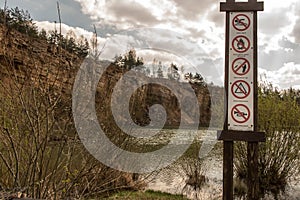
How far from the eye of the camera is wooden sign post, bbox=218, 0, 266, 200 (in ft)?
8.51

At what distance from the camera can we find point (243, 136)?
2.57 metres

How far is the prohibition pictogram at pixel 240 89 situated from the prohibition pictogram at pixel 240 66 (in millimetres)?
79

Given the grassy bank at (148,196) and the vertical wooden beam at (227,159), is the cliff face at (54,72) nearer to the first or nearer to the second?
the vertical wooden beam at (227,159)

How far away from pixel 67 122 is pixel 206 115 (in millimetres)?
3332

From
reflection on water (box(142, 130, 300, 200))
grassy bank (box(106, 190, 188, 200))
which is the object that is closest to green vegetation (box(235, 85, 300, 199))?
reflection on water (box(142, 130, 300, 200))

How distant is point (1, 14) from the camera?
3.02 m

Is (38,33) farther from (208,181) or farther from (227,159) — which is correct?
(208,181)

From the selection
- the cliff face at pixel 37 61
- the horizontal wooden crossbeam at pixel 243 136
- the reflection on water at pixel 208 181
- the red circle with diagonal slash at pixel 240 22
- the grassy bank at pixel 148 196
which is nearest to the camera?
the horizontal wooden crossbeam at pixel 243 136

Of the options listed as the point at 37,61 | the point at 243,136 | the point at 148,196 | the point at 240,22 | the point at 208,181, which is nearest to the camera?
the point at 243,136

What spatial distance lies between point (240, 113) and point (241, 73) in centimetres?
33

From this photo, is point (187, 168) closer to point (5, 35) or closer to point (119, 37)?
point (119, 37)

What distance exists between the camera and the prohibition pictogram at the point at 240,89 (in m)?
2.62

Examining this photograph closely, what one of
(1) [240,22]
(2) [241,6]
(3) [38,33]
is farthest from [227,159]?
(3) [38,33]

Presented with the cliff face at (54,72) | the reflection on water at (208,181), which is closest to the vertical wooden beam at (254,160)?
the cliff face at (54,72)
